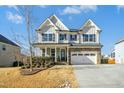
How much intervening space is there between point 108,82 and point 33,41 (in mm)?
19844

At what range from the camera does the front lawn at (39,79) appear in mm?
19942

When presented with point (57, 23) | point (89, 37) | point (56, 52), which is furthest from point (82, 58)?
point (57, 23)

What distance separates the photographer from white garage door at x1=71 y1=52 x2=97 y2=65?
39000 mm

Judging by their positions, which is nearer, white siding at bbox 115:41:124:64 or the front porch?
the front porch

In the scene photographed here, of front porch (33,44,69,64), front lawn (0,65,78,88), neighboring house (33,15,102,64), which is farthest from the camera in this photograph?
neighboring house (33,15,102,64)

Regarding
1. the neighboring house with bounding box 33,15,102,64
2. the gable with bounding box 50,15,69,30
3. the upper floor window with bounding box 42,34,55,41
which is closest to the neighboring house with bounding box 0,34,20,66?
the neighboring house with bounding box 33,15,102,64

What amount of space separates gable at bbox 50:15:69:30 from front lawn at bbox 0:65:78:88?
14.9m

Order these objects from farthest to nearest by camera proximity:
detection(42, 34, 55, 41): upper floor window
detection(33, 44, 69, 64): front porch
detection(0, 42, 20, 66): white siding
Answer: detection(42, 34, 55, 41): upper floor window
detection(33, 44, 69, 64): front porch
detection(0, 42, 20, 66): white siding

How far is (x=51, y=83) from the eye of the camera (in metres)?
20.2

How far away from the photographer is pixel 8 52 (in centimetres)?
3947

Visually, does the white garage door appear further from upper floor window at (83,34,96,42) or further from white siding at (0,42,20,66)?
white siding at (0,42,20,66)

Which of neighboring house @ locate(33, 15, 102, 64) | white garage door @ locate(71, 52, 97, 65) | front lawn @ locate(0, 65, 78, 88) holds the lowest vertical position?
front lawn @ locate(0, 65, 78, 88)
